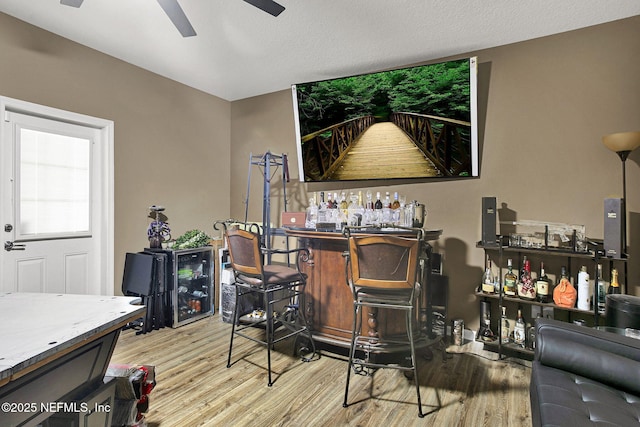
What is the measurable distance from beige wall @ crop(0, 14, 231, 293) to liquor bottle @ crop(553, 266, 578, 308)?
377cm

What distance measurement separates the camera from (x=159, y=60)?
3502 mm

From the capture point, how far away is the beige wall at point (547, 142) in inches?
104

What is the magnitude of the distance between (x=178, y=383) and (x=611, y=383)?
8.01 ft

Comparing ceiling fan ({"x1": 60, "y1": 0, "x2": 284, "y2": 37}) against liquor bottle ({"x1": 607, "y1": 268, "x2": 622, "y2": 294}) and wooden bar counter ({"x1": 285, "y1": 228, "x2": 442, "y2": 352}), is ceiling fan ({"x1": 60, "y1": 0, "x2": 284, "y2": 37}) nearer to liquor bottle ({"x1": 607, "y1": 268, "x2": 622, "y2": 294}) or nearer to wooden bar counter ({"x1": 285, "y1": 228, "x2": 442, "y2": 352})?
wooden bar counter ({"x1": 285, "y1": 228, "x2": 442, "y2": 352})

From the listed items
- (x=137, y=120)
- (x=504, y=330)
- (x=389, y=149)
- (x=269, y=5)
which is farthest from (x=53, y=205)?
(x=504, y=330)

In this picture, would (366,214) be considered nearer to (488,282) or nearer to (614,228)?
(488,282)

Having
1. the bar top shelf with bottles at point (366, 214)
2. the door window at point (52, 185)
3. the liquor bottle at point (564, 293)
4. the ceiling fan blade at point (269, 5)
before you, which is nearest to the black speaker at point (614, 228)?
the liquor bottle at point (564, 293)

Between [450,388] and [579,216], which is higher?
[579,216]

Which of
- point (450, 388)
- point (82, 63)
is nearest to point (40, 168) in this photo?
point (82, 63)

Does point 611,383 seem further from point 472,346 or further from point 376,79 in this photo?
point 376,79

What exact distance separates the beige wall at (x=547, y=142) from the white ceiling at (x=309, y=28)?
19 cm

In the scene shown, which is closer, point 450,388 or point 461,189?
point 450,388

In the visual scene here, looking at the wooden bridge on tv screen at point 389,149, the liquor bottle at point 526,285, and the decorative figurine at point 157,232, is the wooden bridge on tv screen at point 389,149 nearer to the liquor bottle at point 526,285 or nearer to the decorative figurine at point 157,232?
the liquor bottle at point 526,285

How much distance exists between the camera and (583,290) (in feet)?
8.19
